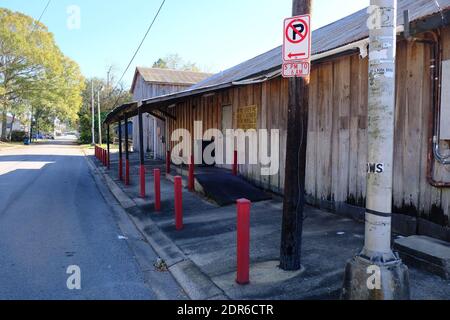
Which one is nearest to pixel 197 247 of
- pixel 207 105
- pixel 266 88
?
pixel 266 88

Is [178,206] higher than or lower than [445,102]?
lower

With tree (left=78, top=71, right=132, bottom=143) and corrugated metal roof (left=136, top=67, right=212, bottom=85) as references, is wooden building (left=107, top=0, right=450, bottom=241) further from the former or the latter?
tree (left=78, top=71, right=132, bottom=143)

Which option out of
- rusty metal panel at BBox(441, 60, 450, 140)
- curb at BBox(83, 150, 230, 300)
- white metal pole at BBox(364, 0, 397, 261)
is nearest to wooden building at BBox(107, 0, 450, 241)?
rusty metal panel at BBox(441, 60, 450, 140)

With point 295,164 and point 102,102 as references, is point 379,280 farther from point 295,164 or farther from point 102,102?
point 102,102

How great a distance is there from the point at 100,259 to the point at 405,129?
493cm

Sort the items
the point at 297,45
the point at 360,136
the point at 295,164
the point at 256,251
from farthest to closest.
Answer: the point at 360,136 → the point at 256,251 → the point at 295,164 → the point at 297,45

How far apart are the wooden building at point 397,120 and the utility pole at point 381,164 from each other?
1.69 m

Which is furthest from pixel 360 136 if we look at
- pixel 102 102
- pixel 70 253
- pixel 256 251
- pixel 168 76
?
pixel 102 102

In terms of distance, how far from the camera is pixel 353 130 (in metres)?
7.04

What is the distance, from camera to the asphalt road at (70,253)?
4.43 m

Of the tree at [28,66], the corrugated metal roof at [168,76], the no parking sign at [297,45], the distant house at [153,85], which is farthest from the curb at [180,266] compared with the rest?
the tree at [28,66]

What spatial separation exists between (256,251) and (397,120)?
300 cm

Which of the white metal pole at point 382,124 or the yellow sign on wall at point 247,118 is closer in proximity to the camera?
the white metal pole at point 382,124

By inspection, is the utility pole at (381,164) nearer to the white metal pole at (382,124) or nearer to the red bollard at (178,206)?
the white metal pole at (382,124)
